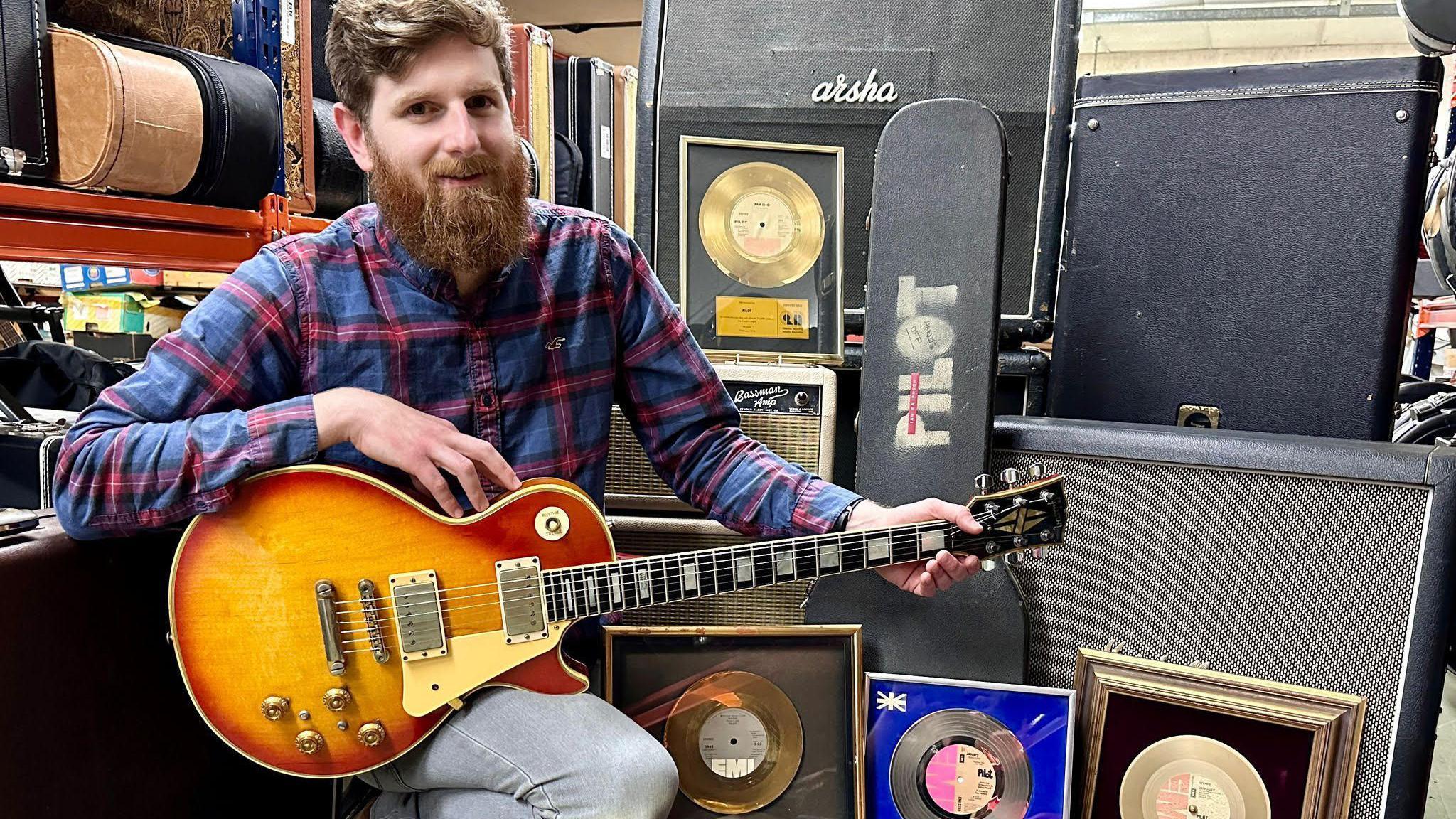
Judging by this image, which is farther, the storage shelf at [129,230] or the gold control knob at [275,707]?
the storage shelf at [129,230]

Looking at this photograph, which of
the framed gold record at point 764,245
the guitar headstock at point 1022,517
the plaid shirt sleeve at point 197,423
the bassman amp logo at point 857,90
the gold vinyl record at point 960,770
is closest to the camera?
the plaid shirt sleeve at point 197,423

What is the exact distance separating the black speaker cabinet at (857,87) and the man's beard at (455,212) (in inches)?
22.0

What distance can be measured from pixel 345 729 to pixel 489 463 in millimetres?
330

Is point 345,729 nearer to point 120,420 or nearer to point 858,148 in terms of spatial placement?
point 120,420

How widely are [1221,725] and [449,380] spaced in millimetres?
1073

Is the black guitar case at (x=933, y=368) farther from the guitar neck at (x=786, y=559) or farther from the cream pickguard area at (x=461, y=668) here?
the cream pickguard area at (x=461, y=668)

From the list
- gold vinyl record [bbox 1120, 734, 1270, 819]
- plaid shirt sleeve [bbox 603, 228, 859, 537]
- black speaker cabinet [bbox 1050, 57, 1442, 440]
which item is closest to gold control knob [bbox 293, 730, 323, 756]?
plaid shirt sleeve [bbox 603, 228, 859, 537]

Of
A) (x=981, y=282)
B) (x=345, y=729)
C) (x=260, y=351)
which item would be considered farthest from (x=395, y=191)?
(x=981, y=282)

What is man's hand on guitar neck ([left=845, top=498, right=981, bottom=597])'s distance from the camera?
1065 mm

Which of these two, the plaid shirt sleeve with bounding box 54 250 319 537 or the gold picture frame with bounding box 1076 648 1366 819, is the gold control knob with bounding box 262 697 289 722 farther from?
the gold picture frame with bounding box 1076 648 1366 819

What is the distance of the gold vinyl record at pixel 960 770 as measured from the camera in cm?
119

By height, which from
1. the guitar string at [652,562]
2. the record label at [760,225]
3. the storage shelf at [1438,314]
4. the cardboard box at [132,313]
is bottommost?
the guitar string at [652,562]

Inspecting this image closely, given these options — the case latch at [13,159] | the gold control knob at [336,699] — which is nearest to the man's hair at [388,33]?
the case latch at [13,159]

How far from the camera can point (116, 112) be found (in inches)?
50.9
